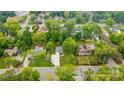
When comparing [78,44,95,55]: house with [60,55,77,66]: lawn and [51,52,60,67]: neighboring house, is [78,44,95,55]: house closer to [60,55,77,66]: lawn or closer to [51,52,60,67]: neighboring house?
[60,55,77,66]: lawn

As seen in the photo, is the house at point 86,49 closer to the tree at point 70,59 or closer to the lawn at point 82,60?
the lawn at point 82,60

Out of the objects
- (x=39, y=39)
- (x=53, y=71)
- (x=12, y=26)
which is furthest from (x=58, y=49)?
(x=12, y=26)

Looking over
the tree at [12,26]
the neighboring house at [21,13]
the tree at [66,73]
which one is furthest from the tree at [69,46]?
the neighboring house at [21,13]

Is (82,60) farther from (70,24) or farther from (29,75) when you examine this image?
(70,24)

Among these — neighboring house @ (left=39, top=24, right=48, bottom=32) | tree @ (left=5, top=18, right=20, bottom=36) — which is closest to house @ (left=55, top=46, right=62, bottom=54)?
neighboring house @ (left=39, top=24, right=48, bottom=32)
